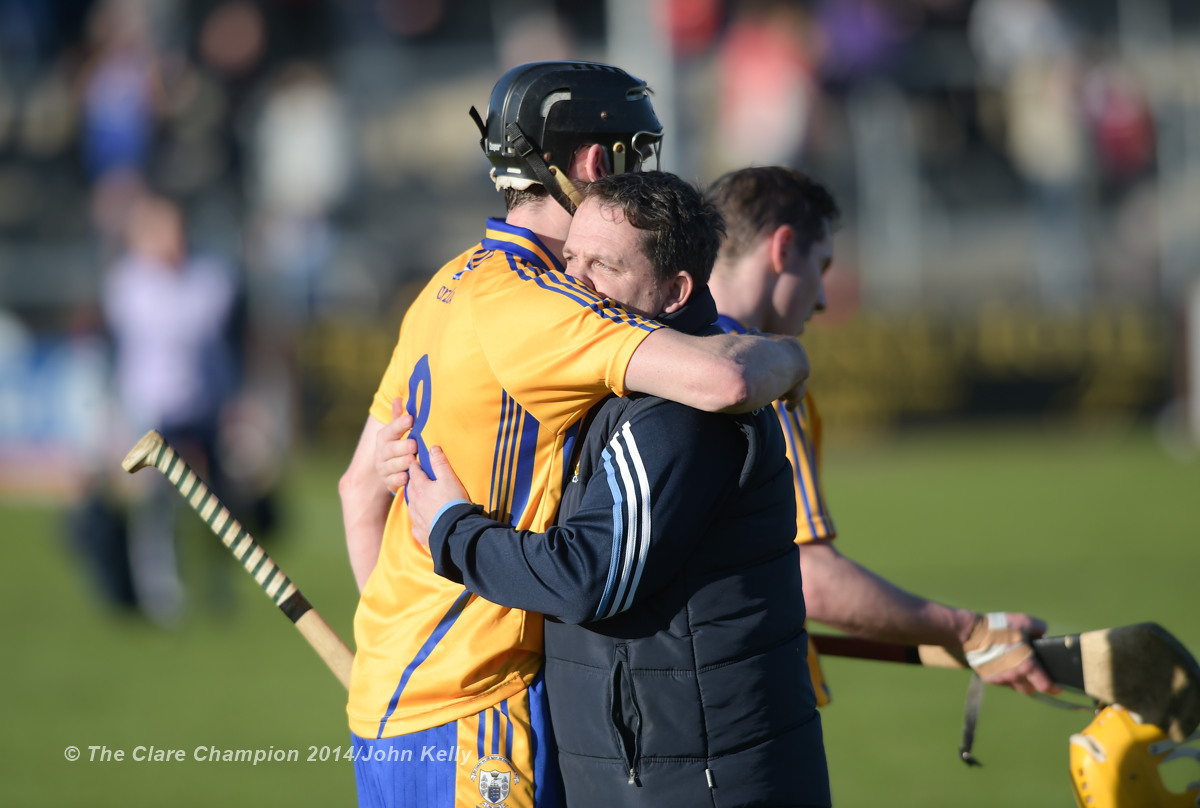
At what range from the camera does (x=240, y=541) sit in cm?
360

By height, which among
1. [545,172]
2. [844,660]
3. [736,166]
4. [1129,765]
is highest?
[545,172]

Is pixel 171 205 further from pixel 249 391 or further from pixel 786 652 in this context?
pixel 786 652

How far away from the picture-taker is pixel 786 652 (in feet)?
9.71

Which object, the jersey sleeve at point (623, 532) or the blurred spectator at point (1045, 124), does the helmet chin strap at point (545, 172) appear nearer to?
the jersey sleeve at point (623, 532)

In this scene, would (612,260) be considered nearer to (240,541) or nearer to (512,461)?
(512,461)

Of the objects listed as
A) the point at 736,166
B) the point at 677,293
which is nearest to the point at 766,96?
the point at 736,166

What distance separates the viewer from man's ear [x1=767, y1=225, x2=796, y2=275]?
12.6 feet

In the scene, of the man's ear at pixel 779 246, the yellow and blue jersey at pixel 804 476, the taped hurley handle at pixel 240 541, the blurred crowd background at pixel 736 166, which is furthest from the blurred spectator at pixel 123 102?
the yellow and blue jersey at pixel 804 476

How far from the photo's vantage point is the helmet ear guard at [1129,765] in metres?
3.57

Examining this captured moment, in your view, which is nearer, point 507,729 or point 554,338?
point 554,338

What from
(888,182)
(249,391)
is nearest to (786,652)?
(249,391)

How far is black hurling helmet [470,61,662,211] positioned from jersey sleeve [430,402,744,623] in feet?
2.14

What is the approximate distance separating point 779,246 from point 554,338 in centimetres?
119

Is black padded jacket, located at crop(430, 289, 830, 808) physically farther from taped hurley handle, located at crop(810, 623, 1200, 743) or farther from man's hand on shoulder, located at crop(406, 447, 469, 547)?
taped hurley handle, located at crop(810, 623, 1200, 743)
